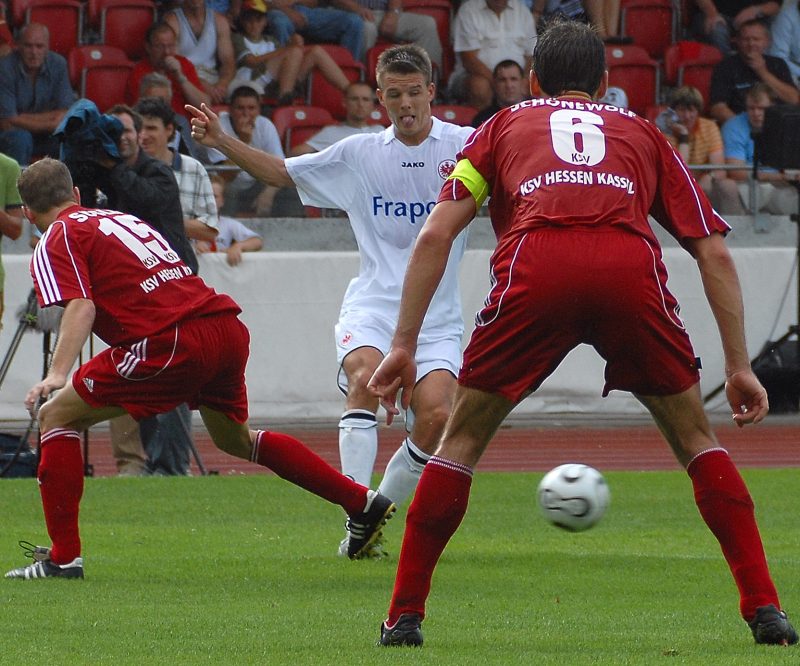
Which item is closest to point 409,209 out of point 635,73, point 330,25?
point 330,25

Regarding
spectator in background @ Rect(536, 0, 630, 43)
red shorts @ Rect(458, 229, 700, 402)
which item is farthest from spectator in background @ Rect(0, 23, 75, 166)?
red shorts @ Rect(458, 229, 700, 402)

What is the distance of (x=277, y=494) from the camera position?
32.6 ft

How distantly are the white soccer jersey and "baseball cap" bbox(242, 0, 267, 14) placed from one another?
377 inches

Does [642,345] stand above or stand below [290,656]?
above

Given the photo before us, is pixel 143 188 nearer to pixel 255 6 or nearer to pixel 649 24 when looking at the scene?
pixel 255 6

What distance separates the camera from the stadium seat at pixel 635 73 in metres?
17.6

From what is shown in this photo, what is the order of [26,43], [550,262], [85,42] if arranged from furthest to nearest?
[85,42]
[26,43]
[550,262]

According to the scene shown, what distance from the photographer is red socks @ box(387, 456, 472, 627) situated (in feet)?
15.5

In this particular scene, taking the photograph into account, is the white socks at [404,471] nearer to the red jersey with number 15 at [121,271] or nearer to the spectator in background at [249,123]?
the red jersey with number 15 at [121,271]

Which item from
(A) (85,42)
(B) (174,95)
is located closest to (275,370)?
(B) (174,95)

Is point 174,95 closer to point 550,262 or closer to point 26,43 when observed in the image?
point 26,43

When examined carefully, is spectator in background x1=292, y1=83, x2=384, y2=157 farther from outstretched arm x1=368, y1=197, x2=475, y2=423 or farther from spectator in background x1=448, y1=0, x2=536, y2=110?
outstretched arm x1=368, y1=197, x2=475, y2=423

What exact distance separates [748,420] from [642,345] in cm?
37

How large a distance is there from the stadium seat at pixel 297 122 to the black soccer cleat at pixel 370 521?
28.9 ft
